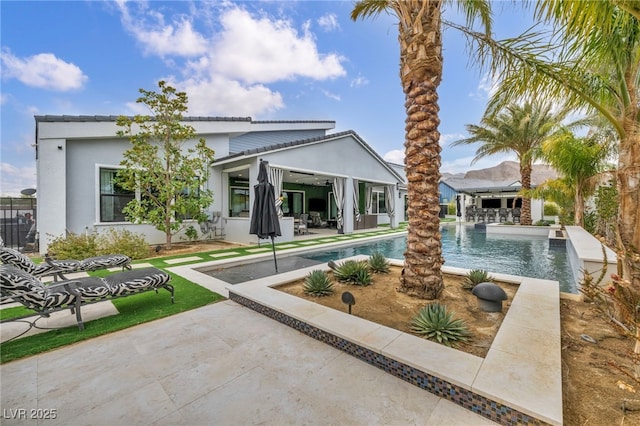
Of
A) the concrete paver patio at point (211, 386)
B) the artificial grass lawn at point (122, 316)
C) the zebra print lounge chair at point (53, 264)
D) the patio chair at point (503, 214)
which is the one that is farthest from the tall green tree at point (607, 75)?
the patio chair at point (503, 214)

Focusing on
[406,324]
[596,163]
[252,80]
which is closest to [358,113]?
[252,80]

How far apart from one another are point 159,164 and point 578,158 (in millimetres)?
16084

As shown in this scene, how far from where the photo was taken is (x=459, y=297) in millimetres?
4613

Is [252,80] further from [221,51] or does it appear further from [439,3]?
[439,3]

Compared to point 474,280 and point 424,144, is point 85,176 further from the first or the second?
point 474,280

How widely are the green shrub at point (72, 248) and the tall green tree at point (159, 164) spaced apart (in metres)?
1.54

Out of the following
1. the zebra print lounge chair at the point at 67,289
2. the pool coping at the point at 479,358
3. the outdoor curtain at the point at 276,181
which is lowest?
the pool coping at the point at 479,358

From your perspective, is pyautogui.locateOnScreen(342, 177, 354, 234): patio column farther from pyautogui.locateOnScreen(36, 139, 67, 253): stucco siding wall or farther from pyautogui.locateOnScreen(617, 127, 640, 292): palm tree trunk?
pyautogui.locateOnScreen(617, 127, 640, 292): palm tree trunk

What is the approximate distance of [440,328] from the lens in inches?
125

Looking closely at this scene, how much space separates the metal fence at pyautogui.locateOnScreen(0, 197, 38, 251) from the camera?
33.5 feet

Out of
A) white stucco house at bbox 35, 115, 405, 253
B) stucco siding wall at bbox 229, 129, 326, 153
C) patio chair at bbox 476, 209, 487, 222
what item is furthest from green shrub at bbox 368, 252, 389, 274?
patio chair at bbox 476, 209, 487, 222

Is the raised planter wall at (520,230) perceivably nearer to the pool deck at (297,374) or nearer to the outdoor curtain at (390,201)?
the outdoor curtain at (390,201)

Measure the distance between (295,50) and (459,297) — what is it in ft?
39.6

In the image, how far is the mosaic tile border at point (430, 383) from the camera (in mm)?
2082
